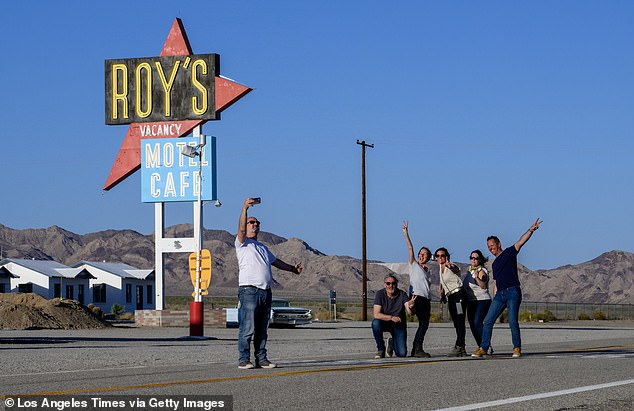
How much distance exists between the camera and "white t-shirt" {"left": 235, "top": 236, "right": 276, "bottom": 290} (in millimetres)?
14630

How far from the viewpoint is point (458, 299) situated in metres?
17.9

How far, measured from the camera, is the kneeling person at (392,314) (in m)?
17.7

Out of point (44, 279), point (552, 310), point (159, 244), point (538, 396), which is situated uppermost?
point (159, 244)

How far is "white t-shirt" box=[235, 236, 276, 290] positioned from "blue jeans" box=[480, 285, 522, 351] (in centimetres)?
436

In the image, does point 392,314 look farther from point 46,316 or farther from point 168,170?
point 46,316

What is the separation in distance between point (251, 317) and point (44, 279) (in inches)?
2524

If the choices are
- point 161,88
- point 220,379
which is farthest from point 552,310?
point 220,379

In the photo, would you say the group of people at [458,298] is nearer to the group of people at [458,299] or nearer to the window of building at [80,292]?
the group of people at [458,299]

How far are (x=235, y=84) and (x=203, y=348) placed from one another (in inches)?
783

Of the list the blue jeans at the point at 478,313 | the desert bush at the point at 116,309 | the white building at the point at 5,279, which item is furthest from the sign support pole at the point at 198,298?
the white building at the point at 5,279

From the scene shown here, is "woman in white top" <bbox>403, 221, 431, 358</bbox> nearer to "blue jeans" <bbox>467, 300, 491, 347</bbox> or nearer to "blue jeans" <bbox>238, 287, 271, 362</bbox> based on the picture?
"blue jeans" <bbox>467, 300, 491, 347</bbox>

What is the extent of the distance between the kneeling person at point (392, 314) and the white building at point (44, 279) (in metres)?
59.9

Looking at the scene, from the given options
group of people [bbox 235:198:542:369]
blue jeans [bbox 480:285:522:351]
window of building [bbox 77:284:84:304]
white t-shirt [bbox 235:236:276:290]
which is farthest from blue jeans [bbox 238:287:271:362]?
window of building [bbox 77:284:84:304]

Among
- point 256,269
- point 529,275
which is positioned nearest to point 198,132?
point 256,269
